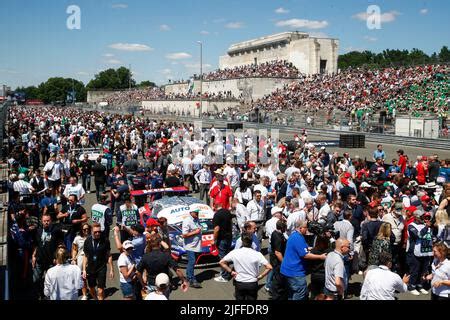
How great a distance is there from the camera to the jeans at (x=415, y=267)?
27.2ft

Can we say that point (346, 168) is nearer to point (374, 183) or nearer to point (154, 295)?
point (374, 183)

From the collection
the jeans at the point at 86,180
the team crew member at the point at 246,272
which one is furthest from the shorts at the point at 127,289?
the jeans at the point at 86,180

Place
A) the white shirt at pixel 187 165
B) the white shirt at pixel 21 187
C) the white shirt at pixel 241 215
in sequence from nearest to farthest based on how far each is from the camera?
1. the white shirt at pixel 241 215
2. the white shirt at pixel 21 187
3. the white shirt at pixel 187 165

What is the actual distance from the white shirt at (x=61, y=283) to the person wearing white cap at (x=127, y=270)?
72 cm

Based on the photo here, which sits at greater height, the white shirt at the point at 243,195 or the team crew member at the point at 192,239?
the white shirt at the point at 243,195

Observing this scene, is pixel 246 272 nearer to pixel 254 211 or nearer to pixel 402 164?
pixel 254 211

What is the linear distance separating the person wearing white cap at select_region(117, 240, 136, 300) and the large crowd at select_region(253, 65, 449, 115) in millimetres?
29091

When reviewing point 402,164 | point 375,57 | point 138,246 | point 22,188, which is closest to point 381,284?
point 138,246

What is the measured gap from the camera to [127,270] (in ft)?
22.3

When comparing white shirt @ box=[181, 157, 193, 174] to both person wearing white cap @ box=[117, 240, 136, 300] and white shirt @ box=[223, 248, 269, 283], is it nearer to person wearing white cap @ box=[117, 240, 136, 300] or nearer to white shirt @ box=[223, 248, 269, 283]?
person wearing white cap @ box=[117, 240, 136, 300]

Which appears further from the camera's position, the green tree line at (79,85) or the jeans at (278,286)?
the green tree line at (79,85)

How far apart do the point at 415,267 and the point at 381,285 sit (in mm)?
2957

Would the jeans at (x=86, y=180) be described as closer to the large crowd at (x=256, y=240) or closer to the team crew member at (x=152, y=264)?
the large crowd at (x=256, y=240)

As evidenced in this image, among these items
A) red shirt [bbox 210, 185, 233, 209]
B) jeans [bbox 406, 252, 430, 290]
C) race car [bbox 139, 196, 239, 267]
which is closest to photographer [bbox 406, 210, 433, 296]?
jeans [bbox 406, 252, 430, 290]
